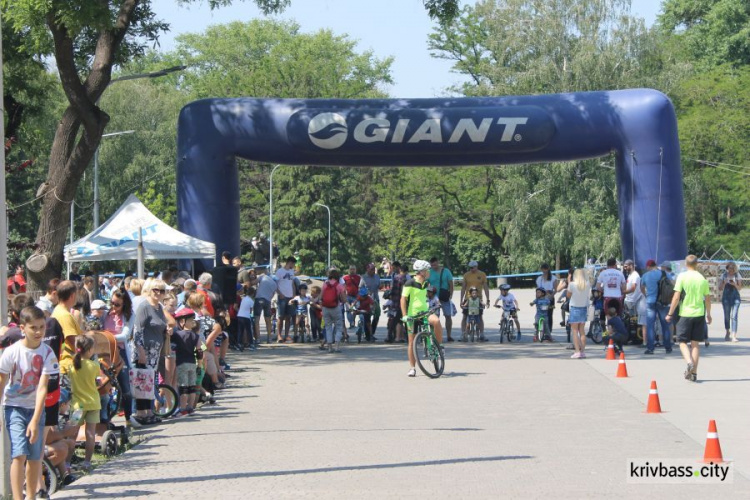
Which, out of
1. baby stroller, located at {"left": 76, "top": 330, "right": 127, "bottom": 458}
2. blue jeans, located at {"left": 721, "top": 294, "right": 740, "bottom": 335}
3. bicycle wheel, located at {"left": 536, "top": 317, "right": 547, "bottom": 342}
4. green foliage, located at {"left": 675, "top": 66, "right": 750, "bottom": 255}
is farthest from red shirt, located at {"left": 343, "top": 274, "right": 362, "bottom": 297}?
green foliage, located at {"left": 675, "top": 66, "right": 750, "bottom": 255}

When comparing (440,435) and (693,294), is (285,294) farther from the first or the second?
(440,435)

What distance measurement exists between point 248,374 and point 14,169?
5812mm

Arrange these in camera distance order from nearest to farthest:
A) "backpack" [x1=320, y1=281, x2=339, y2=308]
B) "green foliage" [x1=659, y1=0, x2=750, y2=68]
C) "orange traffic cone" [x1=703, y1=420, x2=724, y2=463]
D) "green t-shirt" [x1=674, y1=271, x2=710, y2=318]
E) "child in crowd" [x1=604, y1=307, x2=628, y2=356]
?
"orange traffic cone" [x1=703, y1=420, x2=724, y2=463] → "green t-shirt" [x1=674, y1=271, x2=710, y2=318] → "child in crowd" [x1=604, y1=307, x2=628, y2=356] → "backpack" [x1=320, y1=281, x2=339, y2=308] → "green foliage" [x1=659, y1=0, x2=750, y2=68]

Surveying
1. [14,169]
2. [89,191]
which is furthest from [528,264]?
[14,169]

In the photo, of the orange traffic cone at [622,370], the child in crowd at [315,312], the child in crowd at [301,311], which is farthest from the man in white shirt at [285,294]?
the orange traffic cone at [622,370]

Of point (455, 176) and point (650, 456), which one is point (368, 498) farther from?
point (455, 176)

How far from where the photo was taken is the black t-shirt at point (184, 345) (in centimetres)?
1346

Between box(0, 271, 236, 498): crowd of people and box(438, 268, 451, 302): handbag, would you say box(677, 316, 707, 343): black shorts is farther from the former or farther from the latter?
Answer: box(438, 268, 451, 302): handbag

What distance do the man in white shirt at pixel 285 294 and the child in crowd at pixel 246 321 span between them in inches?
52.6

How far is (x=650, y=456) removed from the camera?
10047mm

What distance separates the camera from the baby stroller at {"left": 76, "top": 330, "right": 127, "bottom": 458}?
1071 cm

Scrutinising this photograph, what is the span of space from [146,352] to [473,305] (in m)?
12.8

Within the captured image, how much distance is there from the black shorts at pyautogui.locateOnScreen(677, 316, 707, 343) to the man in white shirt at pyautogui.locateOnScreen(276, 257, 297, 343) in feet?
33.9

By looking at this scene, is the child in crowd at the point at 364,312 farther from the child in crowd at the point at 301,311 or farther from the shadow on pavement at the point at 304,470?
the shadow on pavement at the point at 304,470
